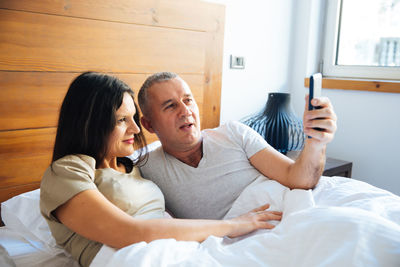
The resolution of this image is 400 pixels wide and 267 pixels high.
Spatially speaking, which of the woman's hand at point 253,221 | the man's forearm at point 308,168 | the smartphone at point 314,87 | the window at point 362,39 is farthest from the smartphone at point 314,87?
the window at point 362,39

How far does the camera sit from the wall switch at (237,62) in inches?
89.4

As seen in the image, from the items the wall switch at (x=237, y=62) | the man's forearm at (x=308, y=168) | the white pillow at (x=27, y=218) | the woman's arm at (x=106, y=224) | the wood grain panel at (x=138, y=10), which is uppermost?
the wood grain panel at (x=138, y=10)

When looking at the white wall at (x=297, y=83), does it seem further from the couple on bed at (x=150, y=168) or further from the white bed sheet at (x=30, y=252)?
the white bed sheet at (x=30, y=252)

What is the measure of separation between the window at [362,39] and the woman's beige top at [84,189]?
1891mm

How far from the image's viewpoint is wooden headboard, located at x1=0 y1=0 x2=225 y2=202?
1331 mm

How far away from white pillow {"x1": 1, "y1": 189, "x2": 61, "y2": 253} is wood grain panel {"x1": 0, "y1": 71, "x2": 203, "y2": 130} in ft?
0.83

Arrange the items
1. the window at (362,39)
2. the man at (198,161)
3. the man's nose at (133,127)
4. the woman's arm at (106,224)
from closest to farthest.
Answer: the woman's arm at (106,224)
the man's nose at (133,127)
the man at (198,161)
the window at (362,39)

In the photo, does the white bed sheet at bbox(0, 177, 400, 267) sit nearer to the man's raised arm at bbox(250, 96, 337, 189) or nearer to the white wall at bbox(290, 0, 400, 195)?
the man's raised arm at bbox(250, 96, 337, 189)

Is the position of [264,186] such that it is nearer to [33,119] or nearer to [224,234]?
[224,234]

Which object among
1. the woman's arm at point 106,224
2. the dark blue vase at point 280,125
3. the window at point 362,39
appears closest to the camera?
the woman's arm at point 106,224

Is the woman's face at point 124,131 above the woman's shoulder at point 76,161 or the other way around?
above

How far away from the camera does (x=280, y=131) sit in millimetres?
2010

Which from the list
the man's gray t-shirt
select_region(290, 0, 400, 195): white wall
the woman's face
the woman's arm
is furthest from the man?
select_region(290, 0, 400, 195): white wall

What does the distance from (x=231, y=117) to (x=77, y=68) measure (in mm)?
1055
